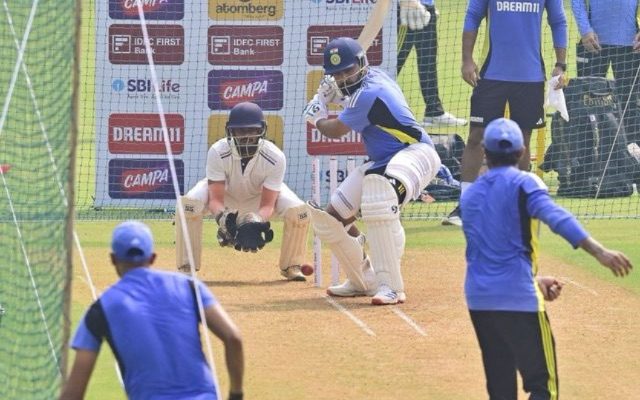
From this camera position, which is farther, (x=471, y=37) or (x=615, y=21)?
(x=615, y=21)

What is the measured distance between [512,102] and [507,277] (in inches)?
251

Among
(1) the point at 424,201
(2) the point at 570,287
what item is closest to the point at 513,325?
(2) the point at 570,287

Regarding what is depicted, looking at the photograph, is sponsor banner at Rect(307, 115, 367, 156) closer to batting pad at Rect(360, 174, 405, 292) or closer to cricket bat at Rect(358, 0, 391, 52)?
cricket bat at Rect(358, 0, 391, 52)

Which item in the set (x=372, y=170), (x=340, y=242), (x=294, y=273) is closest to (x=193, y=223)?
(x=294, y=273)

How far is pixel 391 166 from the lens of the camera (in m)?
12.1

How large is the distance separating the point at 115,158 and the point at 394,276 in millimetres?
5436

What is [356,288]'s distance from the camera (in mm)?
12656

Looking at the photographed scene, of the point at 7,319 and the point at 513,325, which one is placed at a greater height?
the point at 513,325

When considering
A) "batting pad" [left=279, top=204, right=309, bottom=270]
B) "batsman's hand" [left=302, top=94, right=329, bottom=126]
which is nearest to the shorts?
"batting pad" [left=279, top=204, right=309, bottom=270]

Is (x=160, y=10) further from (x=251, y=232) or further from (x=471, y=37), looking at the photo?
(x=251, y=232)

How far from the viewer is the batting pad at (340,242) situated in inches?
488

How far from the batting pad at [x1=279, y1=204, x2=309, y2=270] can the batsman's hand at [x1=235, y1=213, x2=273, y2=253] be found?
1.63ft

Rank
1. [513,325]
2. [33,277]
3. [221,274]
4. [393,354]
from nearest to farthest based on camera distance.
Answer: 1. [513,325]
2. [393,354]
3. [33,277]
4. [221,274]

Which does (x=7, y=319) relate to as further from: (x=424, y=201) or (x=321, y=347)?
(x=424, y=201)
